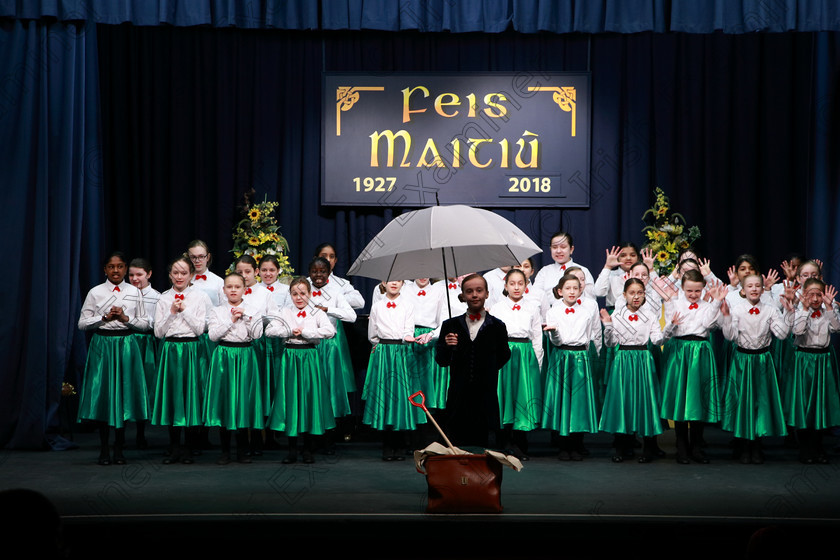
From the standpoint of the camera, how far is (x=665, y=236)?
25.5 feet

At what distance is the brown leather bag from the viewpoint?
4516 millimetres

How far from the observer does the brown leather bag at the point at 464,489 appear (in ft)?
14.8

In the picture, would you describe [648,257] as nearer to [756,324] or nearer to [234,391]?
[756,324]

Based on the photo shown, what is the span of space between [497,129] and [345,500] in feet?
14.1

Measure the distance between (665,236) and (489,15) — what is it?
2288mm

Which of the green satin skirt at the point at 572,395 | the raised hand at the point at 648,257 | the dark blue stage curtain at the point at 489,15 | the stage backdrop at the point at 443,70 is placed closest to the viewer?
the green satin skirt at the point at 572,395

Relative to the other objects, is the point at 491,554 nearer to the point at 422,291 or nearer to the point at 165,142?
the point at 422,291

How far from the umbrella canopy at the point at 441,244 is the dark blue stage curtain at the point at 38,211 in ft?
10.2

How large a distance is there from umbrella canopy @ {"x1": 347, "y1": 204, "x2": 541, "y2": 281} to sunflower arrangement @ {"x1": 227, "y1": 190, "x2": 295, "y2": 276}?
98.6 inches

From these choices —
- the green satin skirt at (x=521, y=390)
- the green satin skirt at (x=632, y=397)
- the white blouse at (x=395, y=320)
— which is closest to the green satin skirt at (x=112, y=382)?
the white blouse at (x=395, y=320)

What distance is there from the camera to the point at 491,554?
4047mm

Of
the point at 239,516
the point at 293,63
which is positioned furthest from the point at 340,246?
the point at 239,516

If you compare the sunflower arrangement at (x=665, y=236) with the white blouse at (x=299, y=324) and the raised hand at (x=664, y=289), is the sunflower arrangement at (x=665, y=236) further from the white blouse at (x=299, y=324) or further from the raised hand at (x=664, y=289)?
the white blouse at (x=299, y=324)

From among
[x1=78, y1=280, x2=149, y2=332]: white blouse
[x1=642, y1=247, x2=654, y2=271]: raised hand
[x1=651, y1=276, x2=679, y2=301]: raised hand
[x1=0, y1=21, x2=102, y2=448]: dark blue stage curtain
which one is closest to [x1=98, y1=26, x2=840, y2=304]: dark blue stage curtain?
[x1=642, y1=247, x2=654, y2=271]: raised hand
